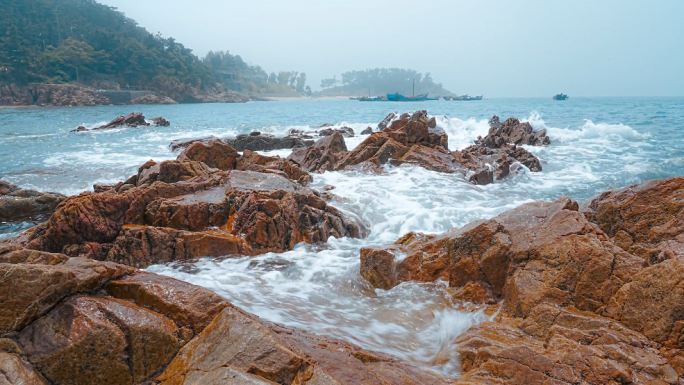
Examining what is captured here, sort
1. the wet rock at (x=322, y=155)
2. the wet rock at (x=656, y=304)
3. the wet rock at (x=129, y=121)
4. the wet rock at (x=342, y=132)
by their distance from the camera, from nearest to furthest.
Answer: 1. the wet rock at (x=656, y=304)
2. the wet rock at (x=322, y=155)
3. the wet rock at (x=342, y=132)
4. the wet rock at (x=129, y=121)

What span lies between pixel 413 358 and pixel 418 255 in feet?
5.93

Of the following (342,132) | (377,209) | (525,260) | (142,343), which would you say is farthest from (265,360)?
(342,132)

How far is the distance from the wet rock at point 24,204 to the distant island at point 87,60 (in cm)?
7547

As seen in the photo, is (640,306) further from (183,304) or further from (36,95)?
(36,95)

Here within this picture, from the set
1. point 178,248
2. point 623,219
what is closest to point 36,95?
point 178,248

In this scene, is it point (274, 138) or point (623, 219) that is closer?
point (623, 219)

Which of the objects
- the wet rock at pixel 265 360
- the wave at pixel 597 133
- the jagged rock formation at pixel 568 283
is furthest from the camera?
the wave at pixel 597 133

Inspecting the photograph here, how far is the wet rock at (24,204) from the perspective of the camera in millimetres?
7970

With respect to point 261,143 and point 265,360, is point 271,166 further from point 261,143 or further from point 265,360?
point 265,360

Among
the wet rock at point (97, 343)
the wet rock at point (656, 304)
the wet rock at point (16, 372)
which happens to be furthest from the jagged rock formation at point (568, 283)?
the wet rock at point (16, 372)

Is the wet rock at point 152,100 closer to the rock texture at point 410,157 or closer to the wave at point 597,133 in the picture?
the rock texture at point 410,157

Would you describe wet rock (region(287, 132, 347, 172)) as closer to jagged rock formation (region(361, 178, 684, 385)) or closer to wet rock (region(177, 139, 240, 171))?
wet rock (region(177, 139, 240, 171))

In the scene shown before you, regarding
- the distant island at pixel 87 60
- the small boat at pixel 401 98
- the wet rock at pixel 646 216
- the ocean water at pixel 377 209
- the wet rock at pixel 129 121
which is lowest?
the ocean water at pixel 377 209

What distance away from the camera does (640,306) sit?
3086 millimetres
